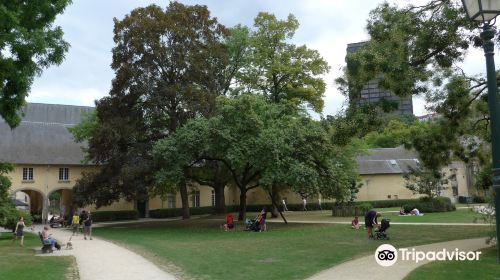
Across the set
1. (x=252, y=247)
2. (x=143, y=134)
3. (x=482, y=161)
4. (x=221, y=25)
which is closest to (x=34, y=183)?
(x=143, y=134)

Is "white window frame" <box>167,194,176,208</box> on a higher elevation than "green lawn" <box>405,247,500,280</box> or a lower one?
higher

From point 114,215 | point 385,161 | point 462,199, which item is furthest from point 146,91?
point 462,199

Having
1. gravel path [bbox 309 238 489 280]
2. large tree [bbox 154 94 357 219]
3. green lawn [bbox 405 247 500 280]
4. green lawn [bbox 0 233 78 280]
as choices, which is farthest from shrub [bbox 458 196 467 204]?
green lawn [bbox 0 233 78 280]

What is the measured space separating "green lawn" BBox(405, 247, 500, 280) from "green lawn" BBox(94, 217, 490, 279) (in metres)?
2.75

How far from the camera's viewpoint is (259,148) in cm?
2866

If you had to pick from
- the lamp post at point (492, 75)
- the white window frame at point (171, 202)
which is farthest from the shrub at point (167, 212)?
the lamp post at point (492, 75)

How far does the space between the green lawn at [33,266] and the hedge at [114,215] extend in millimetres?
28038

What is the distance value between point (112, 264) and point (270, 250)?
231 inches

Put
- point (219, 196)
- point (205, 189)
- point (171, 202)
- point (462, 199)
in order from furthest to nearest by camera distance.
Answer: point (462, 199) < point (205, 189) < point (171, 202) < point (219, 196)

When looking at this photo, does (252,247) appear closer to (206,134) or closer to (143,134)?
(206,134)

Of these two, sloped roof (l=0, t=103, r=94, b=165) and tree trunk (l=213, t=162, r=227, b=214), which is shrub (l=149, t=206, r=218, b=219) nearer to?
tree trunk (l=213, t=162, r=227, b=214)

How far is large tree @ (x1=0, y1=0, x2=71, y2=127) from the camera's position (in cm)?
1192

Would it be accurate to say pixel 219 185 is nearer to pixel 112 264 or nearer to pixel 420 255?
pixel 112 264

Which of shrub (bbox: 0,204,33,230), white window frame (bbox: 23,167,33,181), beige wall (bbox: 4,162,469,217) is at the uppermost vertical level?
white window frame (bbox: 23,167,33,181)
